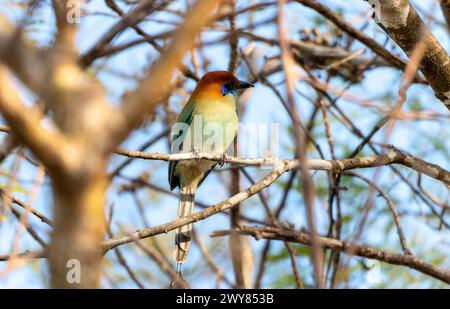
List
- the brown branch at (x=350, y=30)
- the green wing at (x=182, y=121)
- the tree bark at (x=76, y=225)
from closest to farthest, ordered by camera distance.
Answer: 1. the tree bark at (x=76, y=225)
2. the brown branch at (x=350, y=30)
3. the green wing at (x=182, y=121)

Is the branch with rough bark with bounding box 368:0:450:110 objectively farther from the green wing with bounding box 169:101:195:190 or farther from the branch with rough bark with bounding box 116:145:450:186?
the green wing with bounding box 169:101:195:190

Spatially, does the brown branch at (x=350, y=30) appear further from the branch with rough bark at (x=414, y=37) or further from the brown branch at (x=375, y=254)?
the brown branch at (x=375, y=254)

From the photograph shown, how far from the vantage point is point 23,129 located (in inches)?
52.3

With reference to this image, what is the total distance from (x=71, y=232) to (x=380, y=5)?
96.2 inches

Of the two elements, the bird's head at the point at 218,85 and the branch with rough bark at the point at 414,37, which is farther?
the bird's head at the point at 218,85

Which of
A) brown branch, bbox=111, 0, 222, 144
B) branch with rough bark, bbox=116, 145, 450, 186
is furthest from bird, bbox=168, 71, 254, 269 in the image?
brown branch, bbox=111, 0, 222, 144

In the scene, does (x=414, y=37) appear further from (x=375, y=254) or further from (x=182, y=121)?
(x=182, y=121)

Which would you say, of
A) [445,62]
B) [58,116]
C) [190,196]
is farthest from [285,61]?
[190,196]

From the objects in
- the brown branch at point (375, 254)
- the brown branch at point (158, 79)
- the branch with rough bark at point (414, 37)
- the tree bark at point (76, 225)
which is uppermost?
the branch with rough bark at point (414, 37)

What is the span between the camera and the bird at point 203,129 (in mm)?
5316

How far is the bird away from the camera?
17.4ft

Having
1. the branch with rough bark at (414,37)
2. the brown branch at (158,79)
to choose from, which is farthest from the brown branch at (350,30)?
the brown branch at (158,79)

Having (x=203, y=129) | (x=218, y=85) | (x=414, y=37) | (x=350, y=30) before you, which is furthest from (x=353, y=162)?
(x=218, y=85)

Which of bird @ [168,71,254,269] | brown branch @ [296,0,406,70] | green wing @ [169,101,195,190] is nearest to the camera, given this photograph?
brown branch @ [296,0,406,70]
